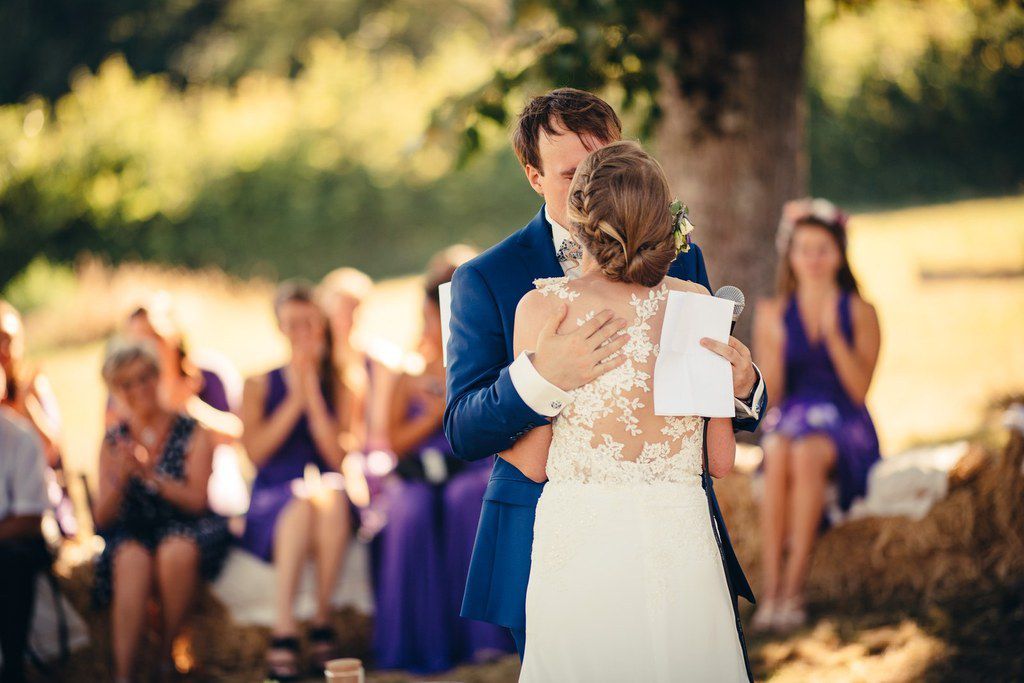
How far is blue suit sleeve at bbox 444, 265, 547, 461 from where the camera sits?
2621 mm

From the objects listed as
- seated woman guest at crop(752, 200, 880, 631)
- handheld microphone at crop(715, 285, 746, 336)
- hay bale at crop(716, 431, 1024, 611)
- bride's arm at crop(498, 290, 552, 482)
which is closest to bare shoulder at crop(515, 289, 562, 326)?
bride's arm at crop(498, 290, 552, 482)

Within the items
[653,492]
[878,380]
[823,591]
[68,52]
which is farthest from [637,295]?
[68,52]

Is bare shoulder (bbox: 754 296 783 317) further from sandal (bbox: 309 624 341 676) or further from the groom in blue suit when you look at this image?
the groom in blue suit

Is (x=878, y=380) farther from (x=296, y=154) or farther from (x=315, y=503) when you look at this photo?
(x=296, y=154)

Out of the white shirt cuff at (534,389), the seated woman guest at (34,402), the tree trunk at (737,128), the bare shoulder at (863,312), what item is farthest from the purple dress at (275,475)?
the white shirt cuff at (534,389)

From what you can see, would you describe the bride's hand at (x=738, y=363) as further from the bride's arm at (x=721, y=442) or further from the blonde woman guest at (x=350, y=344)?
the blonde woman guest at (x=350, y=344)

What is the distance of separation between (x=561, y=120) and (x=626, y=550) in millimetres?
997

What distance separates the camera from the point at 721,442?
9.12 feet

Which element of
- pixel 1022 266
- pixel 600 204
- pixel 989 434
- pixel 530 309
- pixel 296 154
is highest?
pixel 296 154

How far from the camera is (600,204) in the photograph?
2498mm

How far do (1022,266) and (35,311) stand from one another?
12.0 meters

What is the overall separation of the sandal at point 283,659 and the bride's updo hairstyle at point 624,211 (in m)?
3.49

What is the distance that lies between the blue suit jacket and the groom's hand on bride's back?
18cm

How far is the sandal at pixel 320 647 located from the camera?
5539 mm
